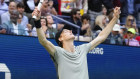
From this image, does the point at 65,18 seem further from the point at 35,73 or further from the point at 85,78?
the point at 85,78

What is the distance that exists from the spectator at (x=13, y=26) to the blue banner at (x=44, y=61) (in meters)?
0.15

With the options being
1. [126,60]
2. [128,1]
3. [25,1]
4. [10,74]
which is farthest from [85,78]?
[128,1]

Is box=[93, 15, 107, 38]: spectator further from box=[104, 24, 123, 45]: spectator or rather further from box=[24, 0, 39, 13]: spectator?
box=[24, 0, 39, 13]: spectator

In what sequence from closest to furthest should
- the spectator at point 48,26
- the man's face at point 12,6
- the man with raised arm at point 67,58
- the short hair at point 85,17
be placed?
the man with raised arm at point 67,58, the man's face at point 12,6, the spectator at point 48,26, the short hair at point 85,17

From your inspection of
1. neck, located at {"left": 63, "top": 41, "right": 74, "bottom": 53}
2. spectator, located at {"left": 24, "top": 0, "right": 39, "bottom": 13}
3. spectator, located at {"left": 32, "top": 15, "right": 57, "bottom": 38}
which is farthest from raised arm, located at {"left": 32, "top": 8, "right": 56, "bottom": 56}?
spectator, located at {"left": 24, "top": 0, "right": 39, "bottom": 13}

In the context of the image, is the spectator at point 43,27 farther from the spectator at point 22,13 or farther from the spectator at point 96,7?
the spectator at point 96,7

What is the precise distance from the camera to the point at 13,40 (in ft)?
31.1

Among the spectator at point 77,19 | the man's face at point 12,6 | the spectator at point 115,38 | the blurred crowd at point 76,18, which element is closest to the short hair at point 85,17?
the blurred crowd at point 76,18

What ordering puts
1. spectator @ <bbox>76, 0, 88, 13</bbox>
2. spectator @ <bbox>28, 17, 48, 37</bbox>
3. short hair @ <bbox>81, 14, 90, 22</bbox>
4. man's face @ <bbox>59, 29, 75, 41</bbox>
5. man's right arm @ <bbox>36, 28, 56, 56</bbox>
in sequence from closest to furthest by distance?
man's right arm @ <bbox>36, 28, 56, 56</bbox>, man's face @ <bbox>59, 29, 75, 41</bbox>, spectator @ <bbox>28, 17, 48, 37</bbox>, short hair @ <bbox>81, 14, 90, 22</bbox>, spectator @ <bbox>76, 0, 88, 13</bbox>

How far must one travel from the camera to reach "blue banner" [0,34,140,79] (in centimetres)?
940

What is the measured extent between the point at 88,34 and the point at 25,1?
2.03 meters

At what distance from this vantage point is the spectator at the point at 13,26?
9422mm

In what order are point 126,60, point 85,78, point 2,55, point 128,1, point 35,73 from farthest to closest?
point 128,1 → point 126,60 → point 35,73 → point 2,55 → point 85,78

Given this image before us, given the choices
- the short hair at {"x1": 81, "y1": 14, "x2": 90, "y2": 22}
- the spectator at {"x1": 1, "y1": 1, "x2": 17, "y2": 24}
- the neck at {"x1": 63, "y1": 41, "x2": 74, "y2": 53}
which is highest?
the spectator at {"x1": 1, "y1": 1, "x2": 17, "y2": 24}
